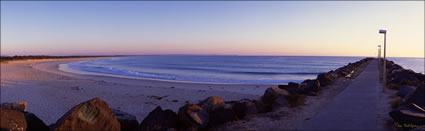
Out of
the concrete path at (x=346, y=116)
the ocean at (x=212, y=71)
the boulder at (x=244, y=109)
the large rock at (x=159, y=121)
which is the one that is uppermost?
the large rock at (x=159, y=121)

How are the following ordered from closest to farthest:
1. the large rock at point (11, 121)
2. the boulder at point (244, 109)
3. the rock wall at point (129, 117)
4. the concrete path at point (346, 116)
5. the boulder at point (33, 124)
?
1. the large rock at point (11, 121)
2. the rock wall at point (129, 117)
3. the boulder at point (33, 124)
4. the concrete path at point (346, 116)
5. the boulder at point (244, 109)

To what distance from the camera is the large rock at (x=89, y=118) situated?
538 cm

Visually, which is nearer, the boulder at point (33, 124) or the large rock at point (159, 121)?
the boulder at point (33, 124)

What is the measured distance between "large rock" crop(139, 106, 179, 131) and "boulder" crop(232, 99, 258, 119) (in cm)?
259

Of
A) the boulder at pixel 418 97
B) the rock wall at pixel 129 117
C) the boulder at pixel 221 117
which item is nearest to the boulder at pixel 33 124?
the rock wall at pixel 129 117

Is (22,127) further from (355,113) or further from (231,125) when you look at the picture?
(355,113)

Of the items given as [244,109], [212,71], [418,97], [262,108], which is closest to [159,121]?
[244,109]

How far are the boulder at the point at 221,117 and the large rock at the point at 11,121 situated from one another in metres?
4.65

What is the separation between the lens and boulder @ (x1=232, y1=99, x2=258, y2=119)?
9028mm

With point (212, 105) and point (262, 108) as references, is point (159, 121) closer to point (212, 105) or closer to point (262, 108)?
point (212, 105)

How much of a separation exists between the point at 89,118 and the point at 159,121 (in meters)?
1.76

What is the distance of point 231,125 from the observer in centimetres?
796

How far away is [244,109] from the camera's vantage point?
9219 mm

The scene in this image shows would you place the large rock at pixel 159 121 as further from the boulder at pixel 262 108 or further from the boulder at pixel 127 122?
the boulder at pixel 262 108
